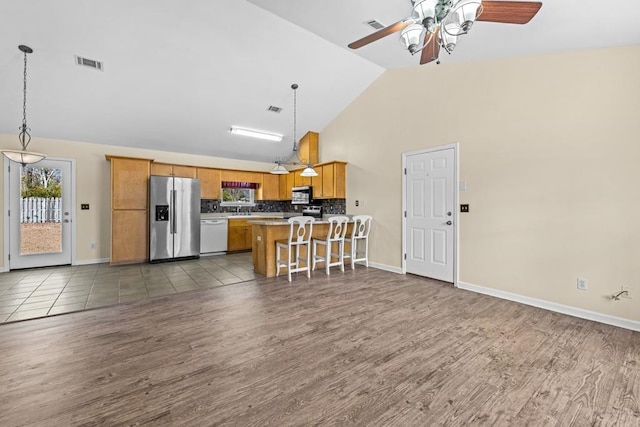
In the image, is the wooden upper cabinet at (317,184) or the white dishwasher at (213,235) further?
the white dishwasher at (213,235)

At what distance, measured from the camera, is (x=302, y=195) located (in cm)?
675

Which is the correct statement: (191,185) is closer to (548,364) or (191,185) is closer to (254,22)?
(254,22)

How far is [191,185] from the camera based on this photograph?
596cm

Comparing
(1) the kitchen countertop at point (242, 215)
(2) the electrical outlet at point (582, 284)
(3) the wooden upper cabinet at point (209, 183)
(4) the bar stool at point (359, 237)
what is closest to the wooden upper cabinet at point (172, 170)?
(3) the wooden upper cabinet at point (209, 183)

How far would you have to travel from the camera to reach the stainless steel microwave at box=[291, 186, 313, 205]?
6.55 metres

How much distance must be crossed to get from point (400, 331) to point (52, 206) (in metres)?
6.39

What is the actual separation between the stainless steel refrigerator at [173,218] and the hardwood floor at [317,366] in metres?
2.66

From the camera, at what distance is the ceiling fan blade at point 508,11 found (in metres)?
1.71

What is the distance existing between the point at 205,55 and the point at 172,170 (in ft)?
10.2

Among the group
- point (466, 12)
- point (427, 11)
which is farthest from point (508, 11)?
point (427, 11)

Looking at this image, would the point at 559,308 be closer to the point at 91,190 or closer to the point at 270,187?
the point at 270,187

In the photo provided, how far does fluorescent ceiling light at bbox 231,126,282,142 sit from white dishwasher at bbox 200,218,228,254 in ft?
7.12

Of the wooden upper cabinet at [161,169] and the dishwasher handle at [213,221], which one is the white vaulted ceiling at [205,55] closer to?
the wooden upper cabinet at [161,169]

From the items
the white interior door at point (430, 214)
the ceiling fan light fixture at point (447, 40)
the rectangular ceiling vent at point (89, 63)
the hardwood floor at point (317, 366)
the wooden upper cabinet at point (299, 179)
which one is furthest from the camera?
the wooden upper cabinet at point (299, 179)
